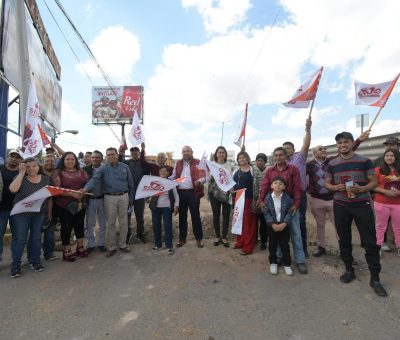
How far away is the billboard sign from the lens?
3281 cm

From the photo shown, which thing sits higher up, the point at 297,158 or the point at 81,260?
the point at 297,158

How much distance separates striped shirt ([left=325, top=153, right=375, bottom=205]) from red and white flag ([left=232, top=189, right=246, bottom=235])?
1599 mm

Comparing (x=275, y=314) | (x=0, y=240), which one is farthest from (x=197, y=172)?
(x=0, y=240)

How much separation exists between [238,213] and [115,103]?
31145 millimetres

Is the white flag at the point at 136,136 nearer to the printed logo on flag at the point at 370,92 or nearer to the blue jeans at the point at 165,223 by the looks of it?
the blue jeans at the point at 165,223

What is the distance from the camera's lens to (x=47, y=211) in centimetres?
464

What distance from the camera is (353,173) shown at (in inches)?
143

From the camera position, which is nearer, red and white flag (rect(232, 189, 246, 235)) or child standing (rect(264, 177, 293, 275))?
child standing (rect(264, 177, 293, 275))

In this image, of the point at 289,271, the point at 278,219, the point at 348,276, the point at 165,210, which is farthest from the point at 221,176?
the point at 348,276

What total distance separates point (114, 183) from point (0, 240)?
1952mm

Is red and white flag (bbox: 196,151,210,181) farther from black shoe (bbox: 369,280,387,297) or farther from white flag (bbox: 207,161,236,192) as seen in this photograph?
black shoe (bbox: 369,280,387,297)

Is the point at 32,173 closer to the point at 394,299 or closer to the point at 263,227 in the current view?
the point at 263,227

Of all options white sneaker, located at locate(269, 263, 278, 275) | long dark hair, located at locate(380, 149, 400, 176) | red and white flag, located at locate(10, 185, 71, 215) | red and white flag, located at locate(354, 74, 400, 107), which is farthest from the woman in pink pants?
red and white flag, located at locate(10, 185, 71, 215)

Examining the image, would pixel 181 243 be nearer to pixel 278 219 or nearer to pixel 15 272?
pixel 278 219
